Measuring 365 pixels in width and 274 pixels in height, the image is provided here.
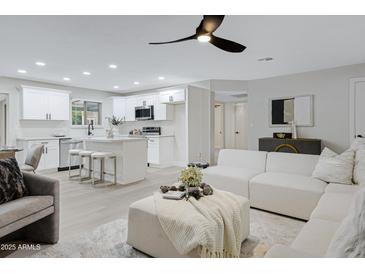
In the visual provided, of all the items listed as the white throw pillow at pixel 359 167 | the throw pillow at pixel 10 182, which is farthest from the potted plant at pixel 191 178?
the white throw pillow at pixel 359 167

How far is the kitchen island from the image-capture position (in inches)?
181

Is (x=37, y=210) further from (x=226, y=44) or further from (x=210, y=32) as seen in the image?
(x=226, y=44)

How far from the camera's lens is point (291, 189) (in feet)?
9.11

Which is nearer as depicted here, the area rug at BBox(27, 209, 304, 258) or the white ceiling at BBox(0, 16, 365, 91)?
the area rug at BBox(27, 209, 304, 258)

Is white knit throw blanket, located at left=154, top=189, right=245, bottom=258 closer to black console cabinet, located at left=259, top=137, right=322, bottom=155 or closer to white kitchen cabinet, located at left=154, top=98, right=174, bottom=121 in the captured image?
black console cabinet, located at left=259, top=137, right=322, bottom=155

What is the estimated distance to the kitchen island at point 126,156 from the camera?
459 cm

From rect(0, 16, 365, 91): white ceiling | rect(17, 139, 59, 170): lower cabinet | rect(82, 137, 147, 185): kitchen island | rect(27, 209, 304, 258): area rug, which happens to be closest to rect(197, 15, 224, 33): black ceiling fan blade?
rect(0, 16, 365, 91): white ceiling

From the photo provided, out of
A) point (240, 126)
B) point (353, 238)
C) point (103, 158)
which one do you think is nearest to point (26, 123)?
point (103, 158)

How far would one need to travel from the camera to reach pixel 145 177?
203 inches

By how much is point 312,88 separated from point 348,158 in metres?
2.93

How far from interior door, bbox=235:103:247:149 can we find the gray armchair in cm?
836

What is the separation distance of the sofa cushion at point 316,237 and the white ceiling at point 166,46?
219cm

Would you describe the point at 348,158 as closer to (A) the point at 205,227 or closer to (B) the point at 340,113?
(A) the point at 205,227
